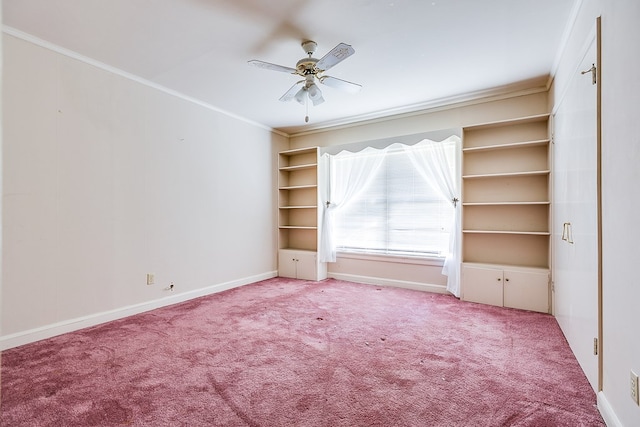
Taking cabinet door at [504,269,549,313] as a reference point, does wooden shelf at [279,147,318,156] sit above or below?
above

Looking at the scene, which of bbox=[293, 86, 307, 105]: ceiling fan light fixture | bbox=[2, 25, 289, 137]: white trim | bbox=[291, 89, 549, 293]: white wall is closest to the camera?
bbox=[2, 25, 289, 137]: white trim

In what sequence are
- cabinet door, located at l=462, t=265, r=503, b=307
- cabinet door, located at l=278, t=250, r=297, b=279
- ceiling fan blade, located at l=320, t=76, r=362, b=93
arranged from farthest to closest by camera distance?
1. cabinet door, located at l=278, t=250, r=297, b=279
2. cabinet door, located at l=462, t=265, r=503, b=307
3. ceiling fan blade, located at l=320, t=76, r=362, b=93

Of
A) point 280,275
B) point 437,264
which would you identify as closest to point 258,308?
point 280,275

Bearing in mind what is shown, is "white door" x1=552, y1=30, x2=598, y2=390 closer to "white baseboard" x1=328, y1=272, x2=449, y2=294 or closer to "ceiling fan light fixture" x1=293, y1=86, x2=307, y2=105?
"white baseboard" x1=328, y1=272, x2=449, y2=294

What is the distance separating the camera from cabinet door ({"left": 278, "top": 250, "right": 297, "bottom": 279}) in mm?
5592

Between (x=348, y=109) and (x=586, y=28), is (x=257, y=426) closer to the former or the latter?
(x=586, y=28)

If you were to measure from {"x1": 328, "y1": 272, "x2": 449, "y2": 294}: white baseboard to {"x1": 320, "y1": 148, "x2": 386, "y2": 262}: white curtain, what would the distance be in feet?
1.03

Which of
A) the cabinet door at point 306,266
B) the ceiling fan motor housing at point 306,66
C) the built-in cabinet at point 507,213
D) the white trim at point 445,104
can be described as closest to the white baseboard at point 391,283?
the cabinet door at point 306,266

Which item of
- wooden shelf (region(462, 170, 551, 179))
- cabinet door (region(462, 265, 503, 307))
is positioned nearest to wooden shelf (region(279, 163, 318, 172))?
wooden shelf (region(462, 170, 551, 179))

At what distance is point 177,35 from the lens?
292cm

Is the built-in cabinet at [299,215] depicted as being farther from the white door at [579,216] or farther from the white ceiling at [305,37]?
the white door at [579,216]
